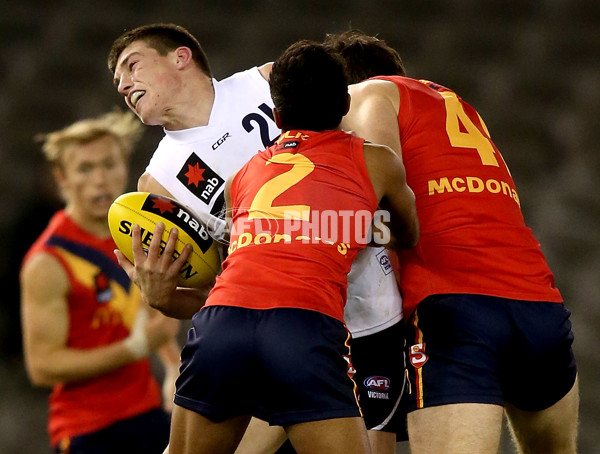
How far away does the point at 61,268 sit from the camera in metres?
4.27

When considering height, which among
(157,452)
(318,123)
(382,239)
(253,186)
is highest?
(318,123)

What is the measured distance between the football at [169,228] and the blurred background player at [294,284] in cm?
25

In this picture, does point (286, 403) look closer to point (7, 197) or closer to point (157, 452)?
point (157, 452)

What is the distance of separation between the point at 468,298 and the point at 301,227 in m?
0.55

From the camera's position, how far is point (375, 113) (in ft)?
8.33

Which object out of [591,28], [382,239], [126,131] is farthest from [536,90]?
[382,239]

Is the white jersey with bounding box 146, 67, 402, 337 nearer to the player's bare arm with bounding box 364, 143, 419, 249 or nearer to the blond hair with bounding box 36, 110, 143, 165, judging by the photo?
the player's bare arm with bounding box 364, 143, 419, 249

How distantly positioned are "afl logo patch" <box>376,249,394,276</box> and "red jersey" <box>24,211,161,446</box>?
1.85 meters

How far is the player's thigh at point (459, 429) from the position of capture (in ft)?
7.77

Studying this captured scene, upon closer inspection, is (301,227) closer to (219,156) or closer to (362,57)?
(219,156)

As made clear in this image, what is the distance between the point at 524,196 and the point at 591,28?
4.11 feet

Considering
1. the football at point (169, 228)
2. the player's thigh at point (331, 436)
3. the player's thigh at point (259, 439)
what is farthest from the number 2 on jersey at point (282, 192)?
the player's thigh at point (259, 439)

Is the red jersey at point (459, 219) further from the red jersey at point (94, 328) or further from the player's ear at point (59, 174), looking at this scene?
the player's ear at point (59, 174)

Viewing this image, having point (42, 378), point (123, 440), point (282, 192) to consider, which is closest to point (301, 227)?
point (282, 192)
